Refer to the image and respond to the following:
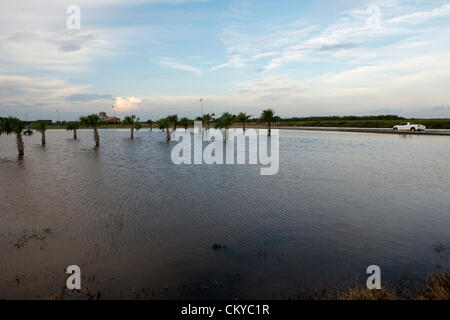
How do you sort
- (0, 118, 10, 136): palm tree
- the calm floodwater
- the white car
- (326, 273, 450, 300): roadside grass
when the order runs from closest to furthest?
(326, 273, 450, 300): roadside grass → the calm floodwater → (0, 118, 10, 136): palm tree → the white car

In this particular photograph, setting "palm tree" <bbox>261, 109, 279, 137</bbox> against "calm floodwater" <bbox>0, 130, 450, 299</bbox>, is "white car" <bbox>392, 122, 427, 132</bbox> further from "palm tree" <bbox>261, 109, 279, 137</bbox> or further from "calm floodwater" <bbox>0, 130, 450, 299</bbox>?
"calm floodwater" <bbox>0, 130, 450, 299</bbox>

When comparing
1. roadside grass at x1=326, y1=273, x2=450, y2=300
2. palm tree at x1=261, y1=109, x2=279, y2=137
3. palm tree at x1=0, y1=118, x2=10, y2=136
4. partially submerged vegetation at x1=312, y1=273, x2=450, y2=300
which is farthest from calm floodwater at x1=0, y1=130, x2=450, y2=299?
palm tree at x1=261, y1=109, x2=279, y2=137

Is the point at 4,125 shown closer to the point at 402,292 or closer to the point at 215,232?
the point at 215,232

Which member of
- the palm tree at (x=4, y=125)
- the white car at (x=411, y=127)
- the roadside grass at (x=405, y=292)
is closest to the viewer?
the roadside grass at (x=405, y=292)

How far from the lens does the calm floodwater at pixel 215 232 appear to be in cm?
873

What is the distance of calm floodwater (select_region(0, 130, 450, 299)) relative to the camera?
28.7 ft

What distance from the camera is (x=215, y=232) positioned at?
12.8 m

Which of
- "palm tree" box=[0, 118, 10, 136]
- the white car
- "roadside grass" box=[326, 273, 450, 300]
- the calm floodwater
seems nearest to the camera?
"roadside grass" box=[326, 273, 450, 300]

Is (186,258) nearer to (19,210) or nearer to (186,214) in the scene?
(186,214)

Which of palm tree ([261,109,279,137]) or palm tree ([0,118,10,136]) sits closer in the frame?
palm tree ([0,118,10,136])

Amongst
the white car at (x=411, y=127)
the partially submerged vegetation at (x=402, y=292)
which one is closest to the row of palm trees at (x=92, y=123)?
the white car at (x=411, y=127)

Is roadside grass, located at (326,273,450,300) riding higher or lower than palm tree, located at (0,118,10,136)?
lower

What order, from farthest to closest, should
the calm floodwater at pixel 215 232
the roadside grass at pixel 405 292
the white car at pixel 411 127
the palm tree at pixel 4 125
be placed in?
the white car at pixel 411 127
the palm tree at pixel 4 125
the calm floodwater at pixel 215 232
the roadside grass at pixel 405 292

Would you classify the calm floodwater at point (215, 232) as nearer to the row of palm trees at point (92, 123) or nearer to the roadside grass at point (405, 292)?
the roadside grass at point (405, 292)
